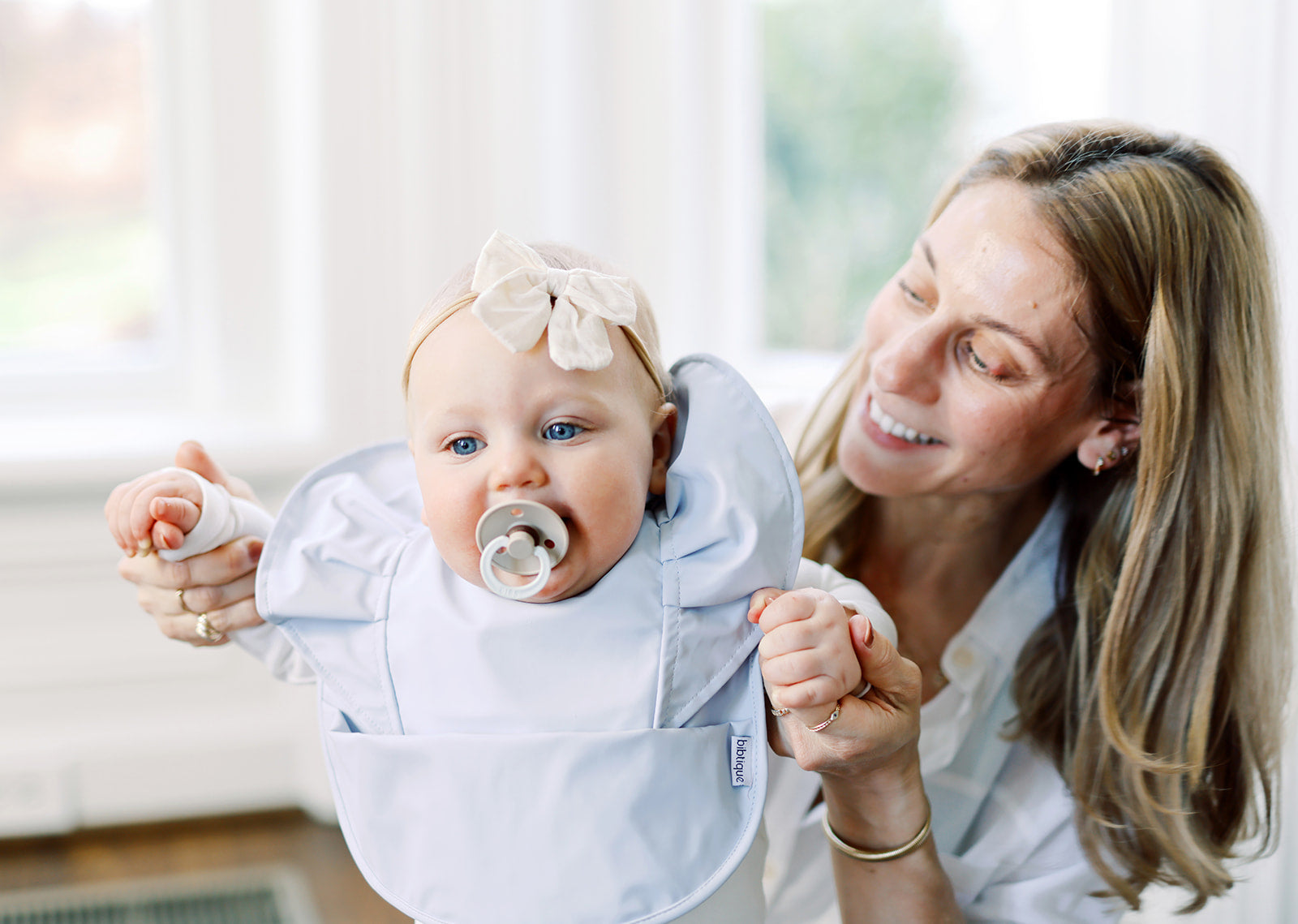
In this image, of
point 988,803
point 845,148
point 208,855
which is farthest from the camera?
point 845,148

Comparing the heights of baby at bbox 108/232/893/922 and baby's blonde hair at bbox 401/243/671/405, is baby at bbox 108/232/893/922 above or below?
below

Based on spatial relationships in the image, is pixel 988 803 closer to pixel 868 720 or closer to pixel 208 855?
pixel 868 720

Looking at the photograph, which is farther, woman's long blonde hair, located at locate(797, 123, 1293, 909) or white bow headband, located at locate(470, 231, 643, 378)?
woman's long blonde hair, located at locate(797, 123, 1293, 909)

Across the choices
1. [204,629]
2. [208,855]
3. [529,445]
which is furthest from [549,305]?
[208,855]

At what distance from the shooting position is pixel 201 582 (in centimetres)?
95

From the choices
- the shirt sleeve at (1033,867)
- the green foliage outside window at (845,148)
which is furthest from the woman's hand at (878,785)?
the green foliage outside window at (845,148)

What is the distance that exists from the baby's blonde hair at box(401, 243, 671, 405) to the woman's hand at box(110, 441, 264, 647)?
8.9 inches

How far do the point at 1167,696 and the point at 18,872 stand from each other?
1.91 m

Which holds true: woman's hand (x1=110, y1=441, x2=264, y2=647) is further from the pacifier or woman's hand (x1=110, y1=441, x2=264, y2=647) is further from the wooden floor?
the wooden floor

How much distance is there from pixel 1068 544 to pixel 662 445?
0.59 m

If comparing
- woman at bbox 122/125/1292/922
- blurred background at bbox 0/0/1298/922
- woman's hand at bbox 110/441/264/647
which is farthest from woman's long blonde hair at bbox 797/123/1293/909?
woman's hand at bbox 110/441/264/647

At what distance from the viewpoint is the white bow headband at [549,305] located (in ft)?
2.52

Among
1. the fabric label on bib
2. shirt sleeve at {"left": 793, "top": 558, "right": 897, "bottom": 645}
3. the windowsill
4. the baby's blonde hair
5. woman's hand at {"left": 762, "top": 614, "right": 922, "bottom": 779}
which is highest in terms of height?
the baby's blonde hair

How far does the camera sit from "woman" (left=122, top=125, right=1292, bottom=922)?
1.01 m
